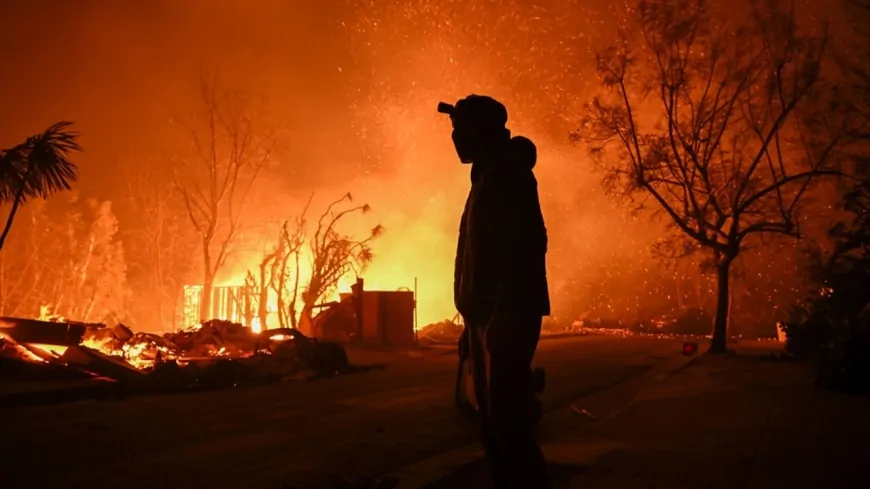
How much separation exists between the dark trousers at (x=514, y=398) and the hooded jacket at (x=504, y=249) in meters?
0.11

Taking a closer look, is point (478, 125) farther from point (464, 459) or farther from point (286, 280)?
point (286, 280)

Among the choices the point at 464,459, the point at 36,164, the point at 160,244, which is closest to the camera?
the point at 464,459

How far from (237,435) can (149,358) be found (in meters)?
7.89

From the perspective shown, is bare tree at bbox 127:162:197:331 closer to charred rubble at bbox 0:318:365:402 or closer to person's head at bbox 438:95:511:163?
charred rubble at bbox 0:318:365:402

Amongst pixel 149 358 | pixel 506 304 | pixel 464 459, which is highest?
pixel 506 304

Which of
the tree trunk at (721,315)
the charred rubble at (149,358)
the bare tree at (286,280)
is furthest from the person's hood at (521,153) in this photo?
the bare tree at (286,280)

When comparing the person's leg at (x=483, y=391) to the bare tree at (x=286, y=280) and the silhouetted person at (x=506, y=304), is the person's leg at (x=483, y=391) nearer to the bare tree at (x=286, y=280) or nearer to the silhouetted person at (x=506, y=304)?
the silhouetted person at (x=506, y=304)

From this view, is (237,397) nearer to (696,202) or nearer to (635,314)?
(696,202)

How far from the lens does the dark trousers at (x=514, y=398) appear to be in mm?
3107

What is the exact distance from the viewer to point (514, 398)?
3109 mm

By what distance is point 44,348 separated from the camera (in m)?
12.2

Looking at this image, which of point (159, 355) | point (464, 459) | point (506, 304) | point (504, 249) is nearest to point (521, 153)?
point (504, 249)

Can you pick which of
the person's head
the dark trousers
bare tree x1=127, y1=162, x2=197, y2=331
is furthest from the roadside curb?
bare tree x1=127, y1=162, x2=197, y2=331

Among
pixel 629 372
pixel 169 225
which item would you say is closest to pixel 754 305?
pixel 629 372
